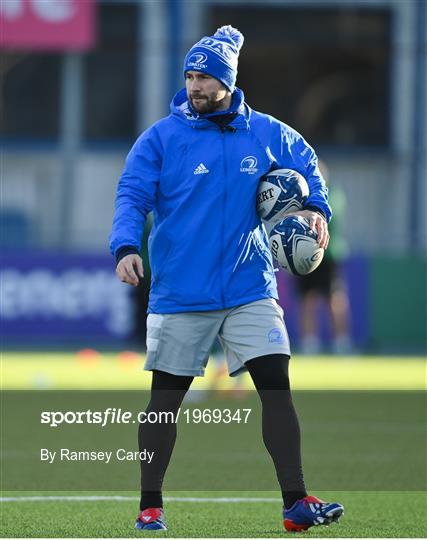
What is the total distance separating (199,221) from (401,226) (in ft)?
64.6

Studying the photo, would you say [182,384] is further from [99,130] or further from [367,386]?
[99,130]

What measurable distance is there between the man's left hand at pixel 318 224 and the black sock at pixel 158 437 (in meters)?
0.86

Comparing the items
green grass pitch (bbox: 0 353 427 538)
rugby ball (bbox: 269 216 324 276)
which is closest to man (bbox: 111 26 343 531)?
rugby ball (bbox: 269 216 324 276)

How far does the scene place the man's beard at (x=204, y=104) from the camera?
672 centimetres

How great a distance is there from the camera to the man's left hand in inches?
270

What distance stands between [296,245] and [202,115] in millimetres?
705

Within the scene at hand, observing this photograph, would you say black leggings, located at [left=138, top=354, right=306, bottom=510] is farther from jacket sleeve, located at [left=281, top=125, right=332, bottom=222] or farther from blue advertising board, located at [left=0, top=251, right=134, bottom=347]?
blue advertising board, located at [left=0, top=251, right=134, bottom=347]

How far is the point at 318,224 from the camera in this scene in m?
6.89

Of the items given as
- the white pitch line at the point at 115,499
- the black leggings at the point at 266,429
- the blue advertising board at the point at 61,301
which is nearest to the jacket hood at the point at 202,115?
the black leggings at the point at 266,429

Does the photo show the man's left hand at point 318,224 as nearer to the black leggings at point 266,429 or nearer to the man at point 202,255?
the man at point 202,255

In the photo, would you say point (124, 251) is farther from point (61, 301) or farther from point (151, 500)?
point (61, 301)

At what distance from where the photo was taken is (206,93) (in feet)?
22.0

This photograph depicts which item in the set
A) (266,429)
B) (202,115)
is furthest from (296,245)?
(266,429)

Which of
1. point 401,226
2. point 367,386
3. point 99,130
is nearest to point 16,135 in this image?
point 99,130
